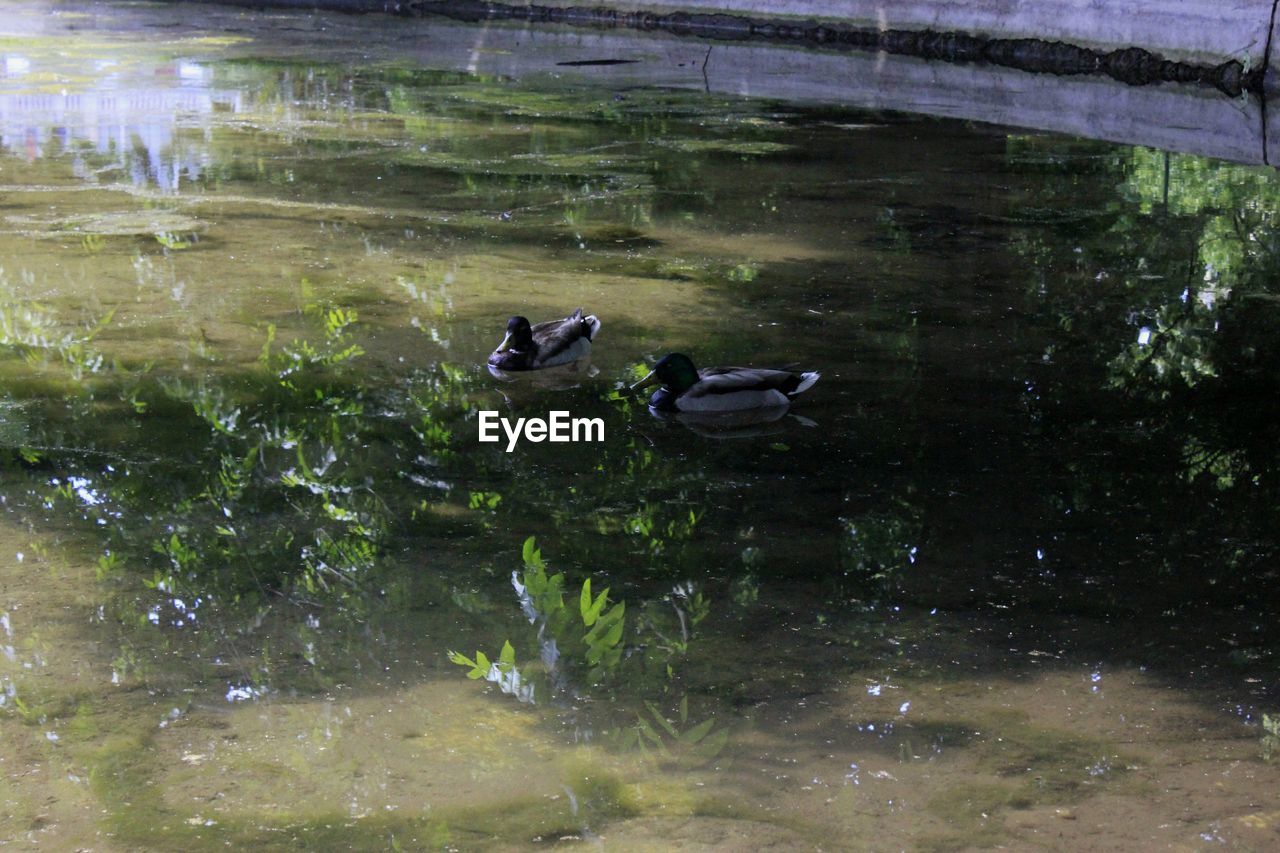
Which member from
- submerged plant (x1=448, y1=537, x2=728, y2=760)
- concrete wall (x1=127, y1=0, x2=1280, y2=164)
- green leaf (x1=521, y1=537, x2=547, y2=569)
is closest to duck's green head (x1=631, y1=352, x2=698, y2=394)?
green leaf (x1=521, y1=537, x2=547, y2=569)

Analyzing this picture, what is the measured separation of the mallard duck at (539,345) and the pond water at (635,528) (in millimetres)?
154

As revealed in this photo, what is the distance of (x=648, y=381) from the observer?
627cm

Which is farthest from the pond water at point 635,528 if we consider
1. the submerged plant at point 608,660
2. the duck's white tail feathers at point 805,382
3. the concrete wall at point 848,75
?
the concrete wall at point 848,75

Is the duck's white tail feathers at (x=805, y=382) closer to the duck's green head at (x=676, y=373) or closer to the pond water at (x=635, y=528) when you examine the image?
the pond water at (x=635, y=528)

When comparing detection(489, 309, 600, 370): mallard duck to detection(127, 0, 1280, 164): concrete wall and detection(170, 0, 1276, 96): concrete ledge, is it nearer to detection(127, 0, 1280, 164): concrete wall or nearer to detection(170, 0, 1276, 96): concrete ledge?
detection(127, 0, 1280, 164): concrete wall

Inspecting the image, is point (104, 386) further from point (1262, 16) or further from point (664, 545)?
point (1262, 16)

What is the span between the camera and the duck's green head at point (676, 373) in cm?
602

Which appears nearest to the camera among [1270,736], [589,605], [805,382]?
[1270,736]

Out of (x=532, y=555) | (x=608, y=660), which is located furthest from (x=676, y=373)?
(x=608, y=660)

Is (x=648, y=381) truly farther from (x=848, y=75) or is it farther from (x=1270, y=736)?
(x=848, y=75)

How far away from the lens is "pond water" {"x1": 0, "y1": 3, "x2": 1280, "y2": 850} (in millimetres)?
3600

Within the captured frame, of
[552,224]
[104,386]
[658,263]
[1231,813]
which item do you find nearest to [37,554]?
[104,386]
